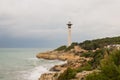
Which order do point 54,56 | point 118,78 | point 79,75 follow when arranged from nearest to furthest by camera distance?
point 118,78, point 79,75, point 54,56

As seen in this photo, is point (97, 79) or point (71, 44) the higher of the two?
point (71, 44)

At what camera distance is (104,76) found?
21.4 metres

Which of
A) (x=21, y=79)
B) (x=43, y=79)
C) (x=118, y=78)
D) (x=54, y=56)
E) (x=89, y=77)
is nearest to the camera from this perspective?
(x=118, y=78)

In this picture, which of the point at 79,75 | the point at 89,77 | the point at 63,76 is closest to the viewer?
the point at 89,77

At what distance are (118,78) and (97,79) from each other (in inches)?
54.9

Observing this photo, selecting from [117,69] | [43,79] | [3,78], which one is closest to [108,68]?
[117,69]

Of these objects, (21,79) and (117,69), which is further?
(21,79)

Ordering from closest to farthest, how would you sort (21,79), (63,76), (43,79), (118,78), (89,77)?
(118,78)
(89,77)
(63,76)
(43,79)
(21,79)

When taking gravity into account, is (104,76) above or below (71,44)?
below

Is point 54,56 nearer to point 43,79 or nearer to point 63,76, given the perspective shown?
point 43,79

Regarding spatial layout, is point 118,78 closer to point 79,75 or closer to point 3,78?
point 79,75

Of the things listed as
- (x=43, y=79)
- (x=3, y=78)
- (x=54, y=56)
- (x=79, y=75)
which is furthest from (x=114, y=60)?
(x=54, y=56)

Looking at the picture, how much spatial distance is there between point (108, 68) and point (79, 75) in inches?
224

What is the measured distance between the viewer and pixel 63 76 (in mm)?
28625
